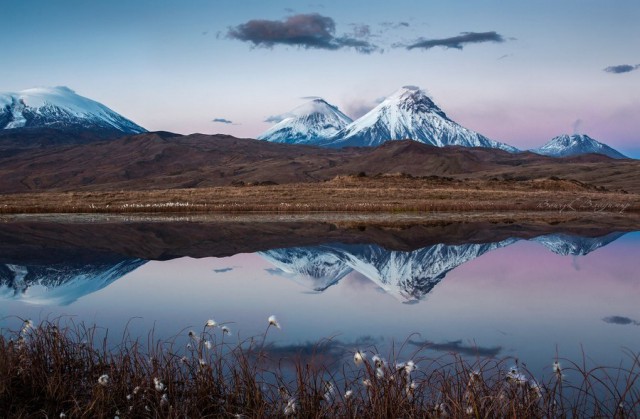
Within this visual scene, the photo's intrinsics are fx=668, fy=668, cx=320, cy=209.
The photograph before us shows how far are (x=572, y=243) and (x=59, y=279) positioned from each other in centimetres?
2203

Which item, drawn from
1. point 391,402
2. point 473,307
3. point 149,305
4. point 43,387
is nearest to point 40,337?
point 43,387

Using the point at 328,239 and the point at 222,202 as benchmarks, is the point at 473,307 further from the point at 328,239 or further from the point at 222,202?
the point at 222,202

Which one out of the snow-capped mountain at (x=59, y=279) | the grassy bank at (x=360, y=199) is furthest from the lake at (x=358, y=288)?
the grassy bank at (x=360, y=199)

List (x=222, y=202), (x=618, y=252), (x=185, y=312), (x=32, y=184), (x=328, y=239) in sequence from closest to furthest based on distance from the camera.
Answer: (x=185, y=312)
(x=618, y=252)
(x=328, y=239)
(x=222, y=202)
(x=32, y=184)

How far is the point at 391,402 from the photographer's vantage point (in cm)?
686

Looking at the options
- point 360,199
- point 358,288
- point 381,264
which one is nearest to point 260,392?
point 358,288

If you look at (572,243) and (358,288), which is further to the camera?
(572,243)

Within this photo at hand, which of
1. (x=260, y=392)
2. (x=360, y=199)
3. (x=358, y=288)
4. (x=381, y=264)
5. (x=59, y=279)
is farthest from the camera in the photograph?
(x=360, y=199)

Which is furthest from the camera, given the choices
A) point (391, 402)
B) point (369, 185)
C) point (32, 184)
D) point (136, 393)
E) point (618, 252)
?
point (32, 184)

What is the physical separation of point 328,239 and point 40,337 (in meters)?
23.6

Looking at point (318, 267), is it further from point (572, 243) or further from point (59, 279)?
point (572, 243)

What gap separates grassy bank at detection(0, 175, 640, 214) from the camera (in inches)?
2375

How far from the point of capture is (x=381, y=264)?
23234 mm

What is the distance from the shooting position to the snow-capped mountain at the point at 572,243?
27.3 m
